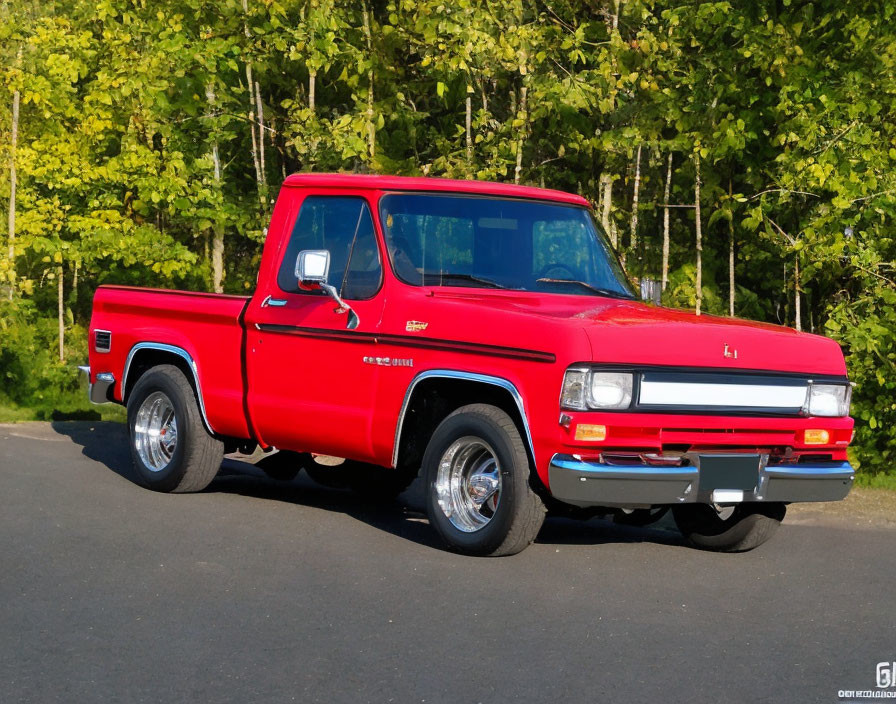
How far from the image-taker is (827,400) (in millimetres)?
8094

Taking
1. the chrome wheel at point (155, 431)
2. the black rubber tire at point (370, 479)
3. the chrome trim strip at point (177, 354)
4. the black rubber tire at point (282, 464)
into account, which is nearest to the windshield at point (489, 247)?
the black rubber tire at point (370, 479)

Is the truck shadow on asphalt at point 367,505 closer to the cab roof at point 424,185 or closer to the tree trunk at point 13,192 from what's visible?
the cab roof at point 424,185

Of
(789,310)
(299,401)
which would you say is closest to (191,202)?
(789,310)

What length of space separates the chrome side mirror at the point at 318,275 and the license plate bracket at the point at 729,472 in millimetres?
2277

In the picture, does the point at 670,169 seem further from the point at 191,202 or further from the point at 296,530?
the point at 296,530

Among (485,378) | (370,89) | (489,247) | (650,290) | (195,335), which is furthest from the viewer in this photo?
(370,89)

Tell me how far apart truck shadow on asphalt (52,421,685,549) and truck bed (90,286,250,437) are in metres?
0.83

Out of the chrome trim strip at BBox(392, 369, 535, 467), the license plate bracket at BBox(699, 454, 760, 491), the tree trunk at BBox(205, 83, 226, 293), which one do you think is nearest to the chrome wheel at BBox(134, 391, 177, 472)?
the chrome trim strip at BBox(392, 369, 535, 467)

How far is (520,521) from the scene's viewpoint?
24.8 feet

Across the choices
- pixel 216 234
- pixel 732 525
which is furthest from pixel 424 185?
pixel 216 234

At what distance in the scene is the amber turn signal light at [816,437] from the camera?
8.03 meters

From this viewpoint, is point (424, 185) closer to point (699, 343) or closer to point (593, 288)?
point (593, 288)

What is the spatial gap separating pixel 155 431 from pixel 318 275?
101 inches

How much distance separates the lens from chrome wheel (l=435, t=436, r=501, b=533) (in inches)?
312
